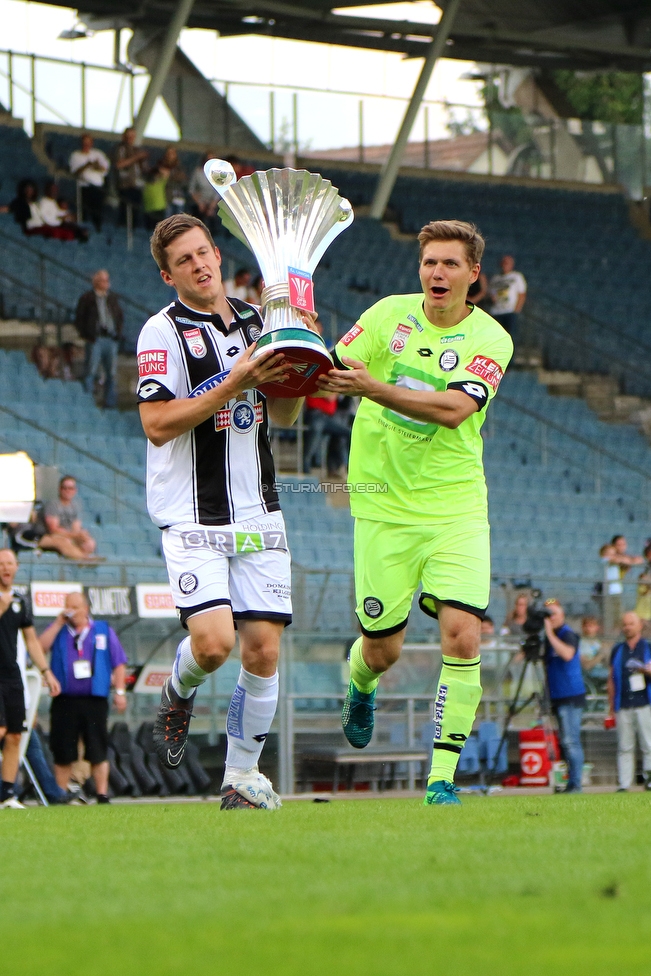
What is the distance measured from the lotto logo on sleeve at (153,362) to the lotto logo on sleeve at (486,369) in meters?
1.39

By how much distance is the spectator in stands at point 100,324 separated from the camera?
18969 mm

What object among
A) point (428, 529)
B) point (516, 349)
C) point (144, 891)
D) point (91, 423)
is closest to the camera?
point (144, 891)

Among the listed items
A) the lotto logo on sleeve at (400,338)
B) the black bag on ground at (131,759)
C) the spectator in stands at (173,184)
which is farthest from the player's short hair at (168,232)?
the spectator in stands at (173,184)

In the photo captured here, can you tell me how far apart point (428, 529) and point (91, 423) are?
1330 centimetres

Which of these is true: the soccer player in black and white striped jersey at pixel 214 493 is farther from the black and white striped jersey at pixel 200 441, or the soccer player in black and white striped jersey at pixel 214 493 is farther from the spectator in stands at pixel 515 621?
the spectator in stands at pixel 515 621

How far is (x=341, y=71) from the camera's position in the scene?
25875 millimetres

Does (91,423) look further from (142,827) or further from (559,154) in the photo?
(142,827)

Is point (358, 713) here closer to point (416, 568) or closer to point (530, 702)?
point (416, 568)

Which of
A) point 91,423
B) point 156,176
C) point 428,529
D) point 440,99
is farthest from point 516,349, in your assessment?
point 428,529

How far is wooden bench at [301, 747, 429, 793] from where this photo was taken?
1452 centimetres

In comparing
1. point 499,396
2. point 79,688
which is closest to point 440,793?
point 79,688

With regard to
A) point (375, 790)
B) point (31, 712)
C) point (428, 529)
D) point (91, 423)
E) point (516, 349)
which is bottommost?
point (375, 790)

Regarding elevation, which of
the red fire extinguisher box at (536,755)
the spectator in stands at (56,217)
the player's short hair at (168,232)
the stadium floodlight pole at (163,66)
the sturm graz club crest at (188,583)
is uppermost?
the stadium floodlight pole at (163,66)

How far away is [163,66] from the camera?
21.8 m
